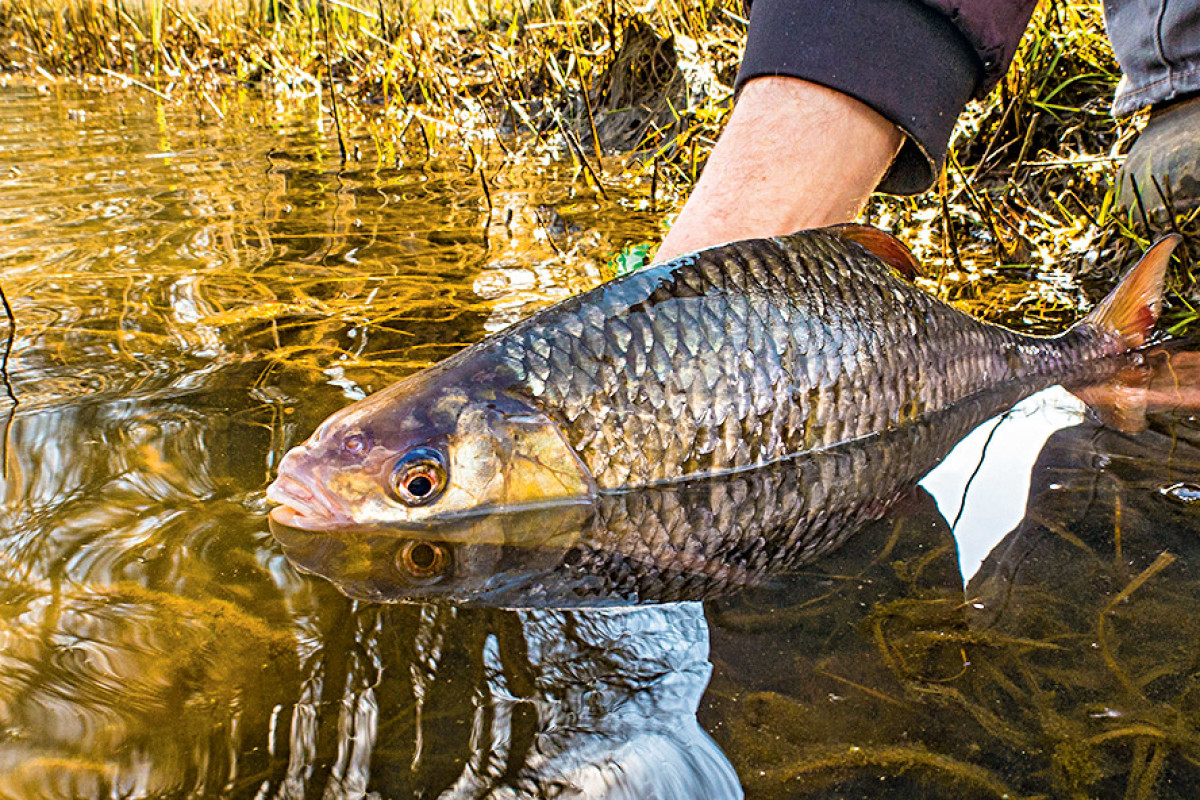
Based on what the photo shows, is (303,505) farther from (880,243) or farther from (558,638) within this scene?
(880,243)

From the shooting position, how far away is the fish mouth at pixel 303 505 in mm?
1915

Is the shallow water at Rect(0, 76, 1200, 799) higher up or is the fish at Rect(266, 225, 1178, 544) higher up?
the fish at Rect(266, 225, 1178, 544)

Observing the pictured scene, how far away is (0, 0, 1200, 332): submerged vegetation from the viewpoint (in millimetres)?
3828

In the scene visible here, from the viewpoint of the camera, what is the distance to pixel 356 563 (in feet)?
5.86

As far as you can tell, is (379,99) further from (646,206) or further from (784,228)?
(784,228)

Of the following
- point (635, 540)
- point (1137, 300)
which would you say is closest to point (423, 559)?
point (635, 540)

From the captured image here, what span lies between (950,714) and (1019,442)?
3.70 ft

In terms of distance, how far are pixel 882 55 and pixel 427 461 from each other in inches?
59.8

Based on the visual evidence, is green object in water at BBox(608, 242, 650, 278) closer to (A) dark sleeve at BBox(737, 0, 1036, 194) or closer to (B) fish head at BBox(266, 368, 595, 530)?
(A) dark sleeve at BBox(737, 0, 1036, 194)

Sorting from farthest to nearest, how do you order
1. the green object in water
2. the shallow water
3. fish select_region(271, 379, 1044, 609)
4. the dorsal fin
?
1. the green object in water
2. the dorsal fin
3. fish select_region(271, 379, 1044, 609)
4. the shallow water

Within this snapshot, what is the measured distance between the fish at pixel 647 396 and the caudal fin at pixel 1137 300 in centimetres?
75

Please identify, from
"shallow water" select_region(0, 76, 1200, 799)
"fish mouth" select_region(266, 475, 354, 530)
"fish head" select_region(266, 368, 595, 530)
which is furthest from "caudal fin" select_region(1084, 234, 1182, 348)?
"fish mouth" select_region(266, 475, 354, 530)

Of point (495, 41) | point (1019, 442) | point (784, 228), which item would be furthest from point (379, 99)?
point (1019, 442)

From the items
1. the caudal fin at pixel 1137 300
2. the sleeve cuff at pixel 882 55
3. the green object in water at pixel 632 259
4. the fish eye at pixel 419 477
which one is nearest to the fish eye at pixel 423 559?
the fish eye at pixel 419 477
